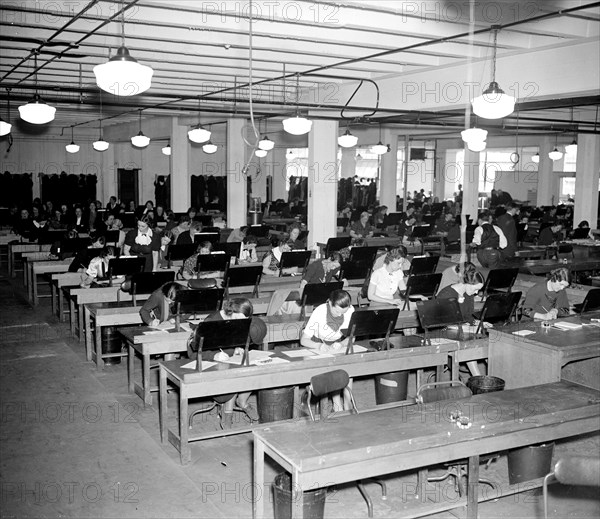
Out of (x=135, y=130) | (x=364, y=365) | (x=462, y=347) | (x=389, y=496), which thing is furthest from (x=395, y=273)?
(x=135, y=130)

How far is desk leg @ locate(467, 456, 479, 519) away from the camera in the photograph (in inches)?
177

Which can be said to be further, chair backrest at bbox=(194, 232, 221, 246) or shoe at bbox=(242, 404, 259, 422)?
chair backrest at bbox=(194, 232, 221, 246)

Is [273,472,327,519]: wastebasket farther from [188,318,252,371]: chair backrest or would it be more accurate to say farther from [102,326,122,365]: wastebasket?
[102,326,122,365]: wastebasket

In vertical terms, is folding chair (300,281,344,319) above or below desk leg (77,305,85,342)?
above

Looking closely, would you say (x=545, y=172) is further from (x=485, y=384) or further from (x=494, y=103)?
(x=485, y=384)

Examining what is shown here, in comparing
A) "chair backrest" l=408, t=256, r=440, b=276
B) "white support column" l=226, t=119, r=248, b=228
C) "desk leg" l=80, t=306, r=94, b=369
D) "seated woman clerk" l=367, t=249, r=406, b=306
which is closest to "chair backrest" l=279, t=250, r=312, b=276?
"chair backrest" l=408, t=256, r=440, b=276

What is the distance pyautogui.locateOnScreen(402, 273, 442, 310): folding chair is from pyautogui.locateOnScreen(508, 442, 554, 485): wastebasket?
3.74 meters

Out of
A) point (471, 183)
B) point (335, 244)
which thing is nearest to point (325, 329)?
point (335, 244)

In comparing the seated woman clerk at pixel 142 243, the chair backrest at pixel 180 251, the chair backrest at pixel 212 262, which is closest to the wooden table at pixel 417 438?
the chair backrest at pixel 212 262

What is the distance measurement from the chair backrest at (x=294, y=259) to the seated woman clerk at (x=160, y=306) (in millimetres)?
3391

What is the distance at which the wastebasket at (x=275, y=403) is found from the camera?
19.8 ft

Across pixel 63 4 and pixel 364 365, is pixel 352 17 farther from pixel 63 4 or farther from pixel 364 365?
pixel 364 365

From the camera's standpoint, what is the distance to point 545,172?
24.3 metres

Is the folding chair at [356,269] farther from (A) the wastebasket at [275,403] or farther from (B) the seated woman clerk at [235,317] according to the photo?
(A) the wastebasket at [275,403]
